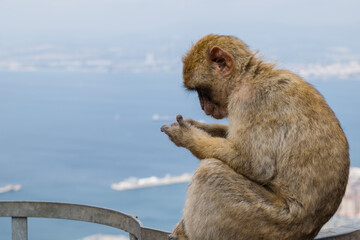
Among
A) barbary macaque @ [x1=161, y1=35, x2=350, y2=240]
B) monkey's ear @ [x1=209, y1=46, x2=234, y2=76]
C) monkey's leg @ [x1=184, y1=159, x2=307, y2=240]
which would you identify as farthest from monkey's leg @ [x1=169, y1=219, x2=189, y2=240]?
monkey's ear @ [x1=209, y1=46, x2=234, y2=76]

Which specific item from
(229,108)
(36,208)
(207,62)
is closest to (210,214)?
(229,108)

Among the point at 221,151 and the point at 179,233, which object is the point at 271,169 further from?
the point at 179,233

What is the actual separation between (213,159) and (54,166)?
28.6m

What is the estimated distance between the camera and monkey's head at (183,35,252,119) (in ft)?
8.52

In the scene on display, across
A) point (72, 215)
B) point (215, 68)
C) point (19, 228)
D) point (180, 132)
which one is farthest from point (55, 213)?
point (215, 68)

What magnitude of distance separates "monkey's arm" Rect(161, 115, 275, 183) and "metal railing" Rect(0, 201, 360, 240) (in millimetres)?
506

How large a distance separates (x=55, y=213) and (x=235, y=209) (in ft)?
3.60

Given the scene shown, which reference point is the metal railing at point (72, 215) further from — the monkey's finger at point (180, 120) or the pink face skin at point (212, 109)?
the pink face skin at point (212, 109)

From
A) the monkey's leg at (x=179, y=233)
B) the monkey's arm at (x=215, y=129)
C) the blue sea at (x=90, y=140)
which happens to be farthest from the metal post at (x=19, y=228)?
the blue sea at (x=90, y=140)

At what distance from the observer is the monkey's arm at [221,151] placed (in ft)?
7.72

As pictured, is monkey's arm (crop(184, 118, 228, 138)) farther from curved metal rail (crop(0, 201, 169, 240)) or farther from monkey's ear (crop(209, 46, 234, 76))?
curved metal rail (crop(0, 201, 169, 240))

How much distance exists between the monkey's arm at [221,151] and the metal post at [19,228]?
99 cm

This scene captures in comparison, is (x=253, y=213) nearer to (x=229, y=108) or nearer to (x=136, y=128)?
(x=229, y=108)

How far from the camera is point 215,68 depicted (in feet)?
8.58
